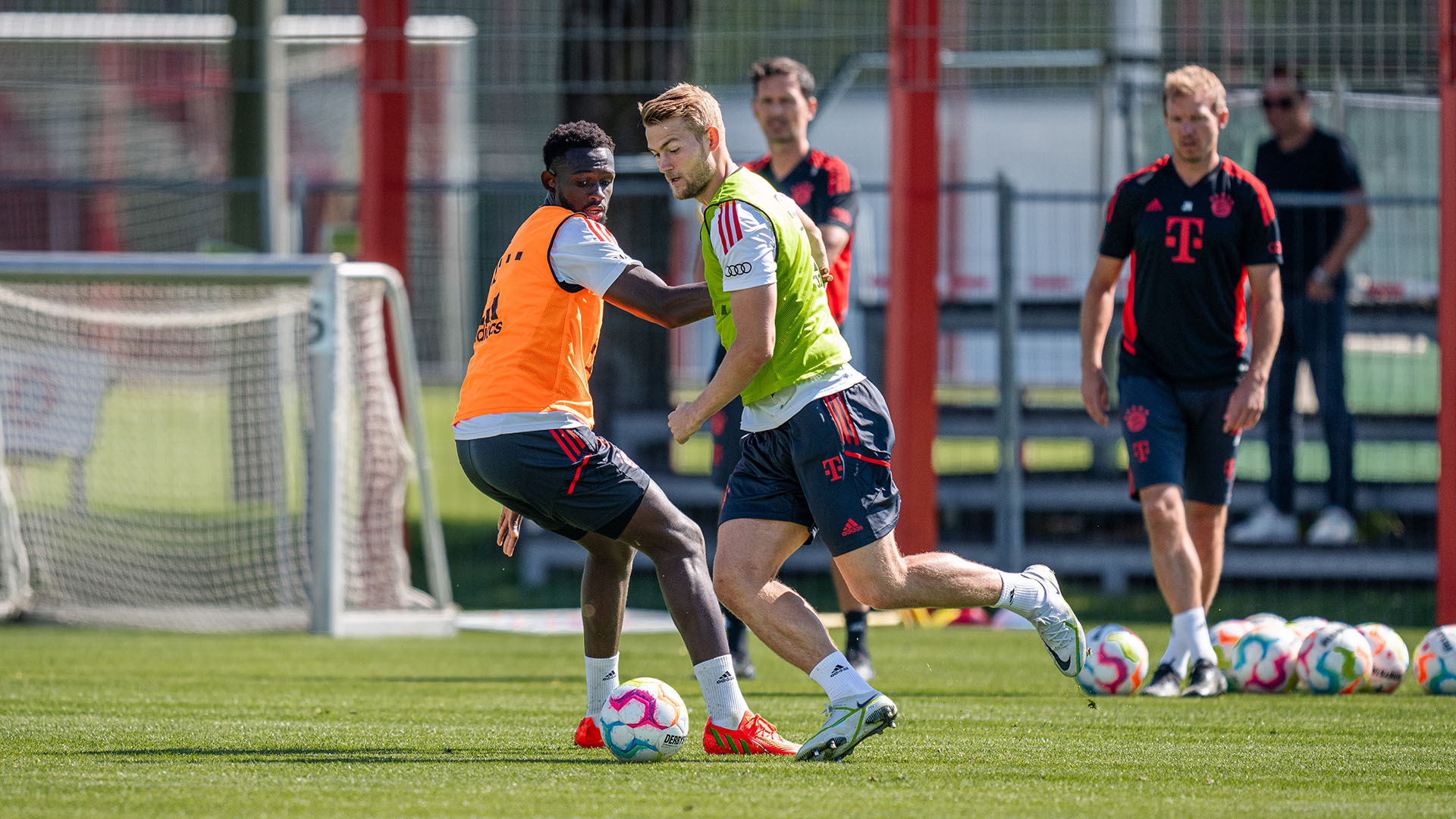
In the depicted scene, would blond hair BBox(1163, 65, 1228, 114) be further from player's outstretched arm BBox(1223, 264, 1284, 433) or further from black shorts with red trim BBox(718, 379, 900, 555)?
black shorts with red trim BBox(718, 379, 900, 555)

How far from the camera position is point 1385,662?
673 cm

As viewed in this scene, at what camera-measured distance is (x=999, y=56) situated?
1380 centimetres

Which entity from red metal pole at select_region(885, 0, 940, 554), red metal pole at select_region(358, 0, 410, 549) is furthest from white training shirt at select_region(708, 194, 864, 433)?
red metal pole at select_region(358, 0, 410, 549)

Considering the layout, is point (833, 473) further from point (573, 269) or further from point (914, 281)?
point (914, 281)

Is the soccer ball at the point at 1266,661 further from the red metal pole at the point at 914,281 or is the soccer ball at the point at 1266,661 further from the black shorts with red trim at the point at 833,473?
the red metal pole at the point at 914,281

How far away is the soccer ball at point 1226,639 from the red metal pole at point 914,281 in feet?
11.1

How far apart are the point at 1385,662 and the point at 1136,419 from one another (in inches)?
53.1

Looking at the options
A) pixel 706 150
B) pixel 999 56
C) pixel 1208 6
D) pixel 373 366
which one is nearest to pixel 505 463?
pixel 706 150

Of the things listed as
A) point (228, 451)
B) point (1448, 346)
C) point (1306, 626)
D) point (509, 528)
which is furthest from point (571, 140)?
point (228, 451)

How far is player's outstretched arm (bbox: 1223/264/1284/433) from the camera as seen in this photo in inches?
261

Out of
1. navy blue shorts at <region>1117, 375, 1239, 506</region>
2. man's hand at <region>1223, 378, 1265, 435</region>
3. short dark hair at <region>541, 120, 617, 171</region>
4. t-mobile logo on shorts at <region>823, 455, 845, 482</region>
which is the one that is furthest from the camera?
navy blue shorts at <region>1117, 375, 1239, 506</region>

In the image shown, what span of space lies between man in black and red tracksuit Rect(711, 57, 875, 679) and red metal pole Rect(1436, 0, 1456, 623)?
383 centimetres

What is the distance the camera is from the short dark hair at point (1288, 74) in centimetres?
1005

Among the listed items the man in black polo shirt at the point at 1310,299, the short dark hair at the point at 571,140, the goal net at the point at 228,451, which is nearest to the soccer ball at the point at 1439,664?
the man in black polo shirt at the point at 1310,299
